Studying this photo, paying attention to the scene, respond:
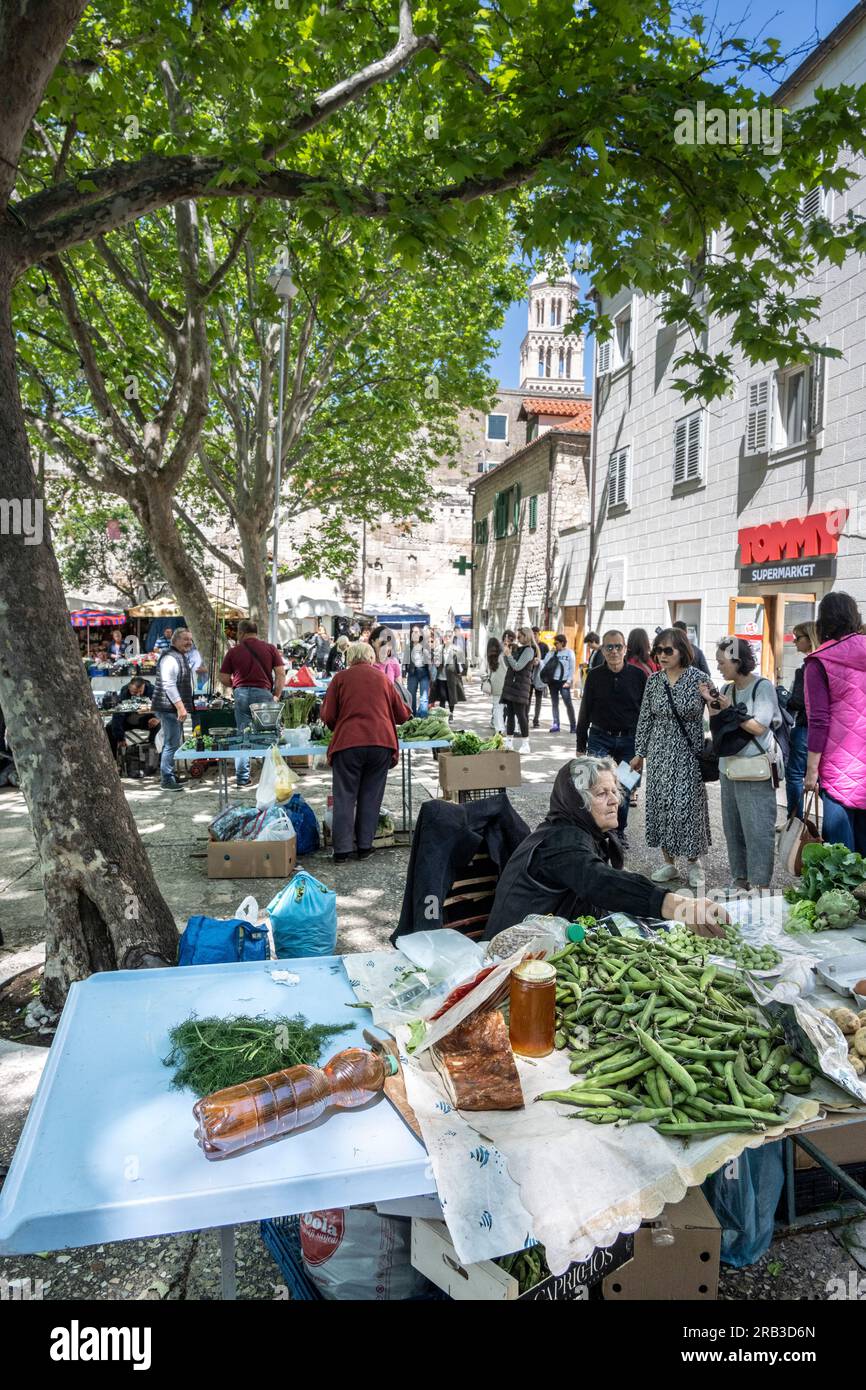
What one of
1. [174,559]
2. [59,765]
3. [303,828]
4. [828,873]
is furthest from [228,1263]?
[174,559]

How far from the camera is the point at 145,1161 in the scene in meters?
1.74

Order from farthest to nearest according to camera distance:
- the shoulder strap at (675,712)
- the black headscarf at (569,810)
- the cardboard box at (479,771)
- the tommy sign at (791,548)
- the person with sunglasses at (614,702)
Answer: the tommy sign at (791,548), the cardboard box at (479,771), the person with sunglasses at (614,702), the shoulder strap at (675,712), the black headscarf at (569,810)

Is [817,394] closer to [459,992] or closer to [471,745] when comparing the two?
[471,745]

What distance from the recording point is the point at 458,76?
17.4ft

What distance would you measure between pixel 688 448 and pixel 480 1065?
1612cm

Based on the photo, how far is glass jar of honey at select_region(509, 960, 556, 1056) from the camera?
2.20 m

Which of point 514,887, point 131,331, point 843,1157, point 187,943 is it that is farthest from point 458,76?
point 131,331

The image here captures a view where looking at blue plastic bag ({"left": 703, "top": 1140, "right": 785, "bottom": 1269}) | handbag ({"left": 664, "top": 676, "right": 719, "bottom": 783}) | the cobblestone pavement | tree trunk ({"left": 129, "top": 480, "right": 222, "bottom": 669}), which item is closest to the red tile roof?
the cobblestone pavement

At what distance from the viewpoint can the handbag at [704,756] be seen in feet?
18.8

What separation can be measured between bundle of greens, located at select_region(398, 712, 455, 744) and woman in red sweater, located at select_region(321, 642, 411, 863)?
0.83m

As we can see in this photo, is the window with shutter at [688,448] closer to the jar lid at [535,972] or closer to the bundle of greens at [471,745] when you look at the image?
the bundle of greens at [471,745]

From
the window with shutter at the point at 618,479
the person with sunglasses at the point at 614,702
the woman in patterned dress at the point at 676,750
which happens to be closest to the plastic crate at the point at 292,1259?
the woman in patterned dress at the point at 676,750

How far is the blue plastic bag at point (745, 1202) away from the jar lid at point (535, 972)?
960 mm
